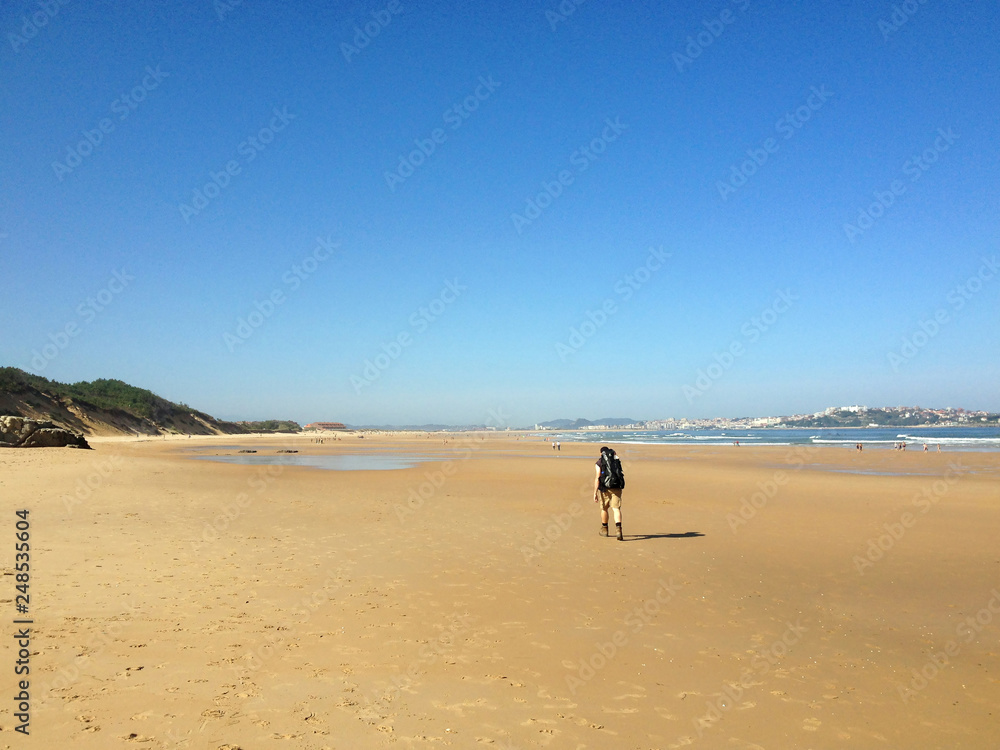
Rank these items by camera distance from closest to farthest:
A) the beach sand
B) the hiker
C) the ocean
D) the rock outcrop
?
the beach sand → the hiker → the rock outcrop → the ocean

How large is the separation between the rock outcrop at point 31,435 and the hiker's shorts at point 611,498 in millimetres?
35822

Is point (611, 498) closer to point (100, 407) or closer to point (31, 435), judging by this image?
point (31, 435)

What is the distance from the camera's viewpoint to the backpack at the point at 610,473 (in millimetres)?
12812

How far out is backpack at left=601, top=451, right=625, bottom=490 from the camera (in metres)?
12.8

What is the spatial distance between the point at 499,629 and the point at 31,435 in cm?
3867

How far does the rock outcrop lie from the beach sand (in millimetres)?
22988

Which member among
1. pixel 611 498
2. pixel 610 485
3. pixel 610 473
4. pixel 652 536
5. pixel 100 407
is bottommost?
pixel 652 536

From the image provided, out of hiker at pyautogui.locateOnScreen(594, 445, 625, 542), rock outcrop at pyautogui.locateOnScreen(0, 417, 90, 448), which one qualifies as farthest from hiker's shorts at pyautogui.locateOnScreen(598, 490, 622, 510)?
rock outcrop at pyautogui.locateOnScreen(0, 417, 90, 448)

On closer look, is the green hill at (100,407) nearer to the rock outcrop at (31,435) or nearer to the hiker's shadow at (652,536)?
the rock outcrop at (31,435)

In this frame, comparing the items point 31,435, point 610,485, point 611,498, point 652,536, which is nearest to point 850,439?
point 652,536

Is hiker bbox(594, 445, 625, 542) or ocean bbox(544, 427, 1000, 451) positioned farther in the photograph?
ocean bbox(544, 427, 1000, 451)

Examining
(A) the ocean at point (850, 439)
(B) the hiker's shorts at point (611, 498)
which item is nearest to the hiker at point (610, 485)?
(B) the hiker's shorts at point (611, 498)

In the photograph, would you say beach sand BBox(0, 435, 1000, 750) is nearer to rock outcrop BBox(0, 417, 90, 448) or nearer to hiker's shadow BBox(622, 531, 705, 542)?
hiker's shadow BBox(622, 531, 705, 542)

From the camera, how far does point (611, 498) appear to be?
1295 centimetres
